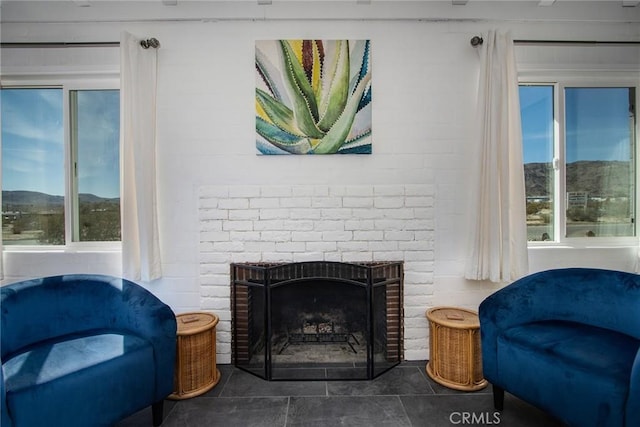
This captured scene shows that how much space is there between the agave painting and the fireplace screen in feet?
2.99

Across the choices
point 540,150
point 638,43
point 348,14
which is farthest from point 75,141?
point 638,43

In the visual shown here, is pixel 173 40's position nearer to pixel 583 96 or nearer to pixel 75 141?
pixel 75 141

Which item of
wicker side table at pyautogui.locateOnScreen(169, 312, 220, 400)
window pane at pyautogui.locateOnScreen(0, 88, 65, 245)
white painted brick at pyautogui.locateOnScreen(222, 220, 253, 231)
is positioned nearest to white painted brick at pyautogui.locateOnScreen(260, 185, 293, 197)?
white painted brick at pyautogui.locateOnScreen(222, 220, 253, 231)

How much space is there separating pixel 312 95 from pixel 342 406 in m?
2.08

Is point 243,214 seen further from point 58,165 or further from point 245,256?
point 58,165

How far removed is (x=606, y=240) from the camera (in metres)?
2.42

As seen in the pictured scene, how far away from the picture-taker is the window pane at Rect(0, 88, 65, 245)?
2.43 m

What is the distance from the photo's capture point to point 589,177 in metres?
2.45

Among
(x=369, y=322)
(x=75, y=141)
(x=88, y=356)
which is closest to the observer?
(x=88, y=356)

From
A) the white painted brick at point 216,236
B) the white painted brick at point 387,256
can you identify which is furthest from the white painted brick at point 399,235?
the white painted brick at point 216,236

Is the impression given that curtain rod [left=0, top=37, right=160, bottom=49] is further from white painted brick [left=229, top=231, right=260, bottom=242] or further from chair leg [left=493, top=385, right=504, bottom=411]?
chair leg [left=493, top=385, right=504, bottom=411]

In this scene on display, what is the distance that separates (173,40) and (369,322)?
98.4 inches

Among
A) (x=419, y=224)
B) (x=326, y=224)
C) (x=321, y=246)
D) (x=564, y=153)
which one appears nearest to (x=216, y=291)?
(x=321, y=246)

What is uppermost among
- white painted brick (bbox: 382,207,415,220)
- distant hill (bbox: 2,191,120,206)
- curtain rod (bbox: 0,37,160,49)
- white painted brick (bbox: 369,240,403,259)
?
curtain rod (bbox: 0,37,160,49)
